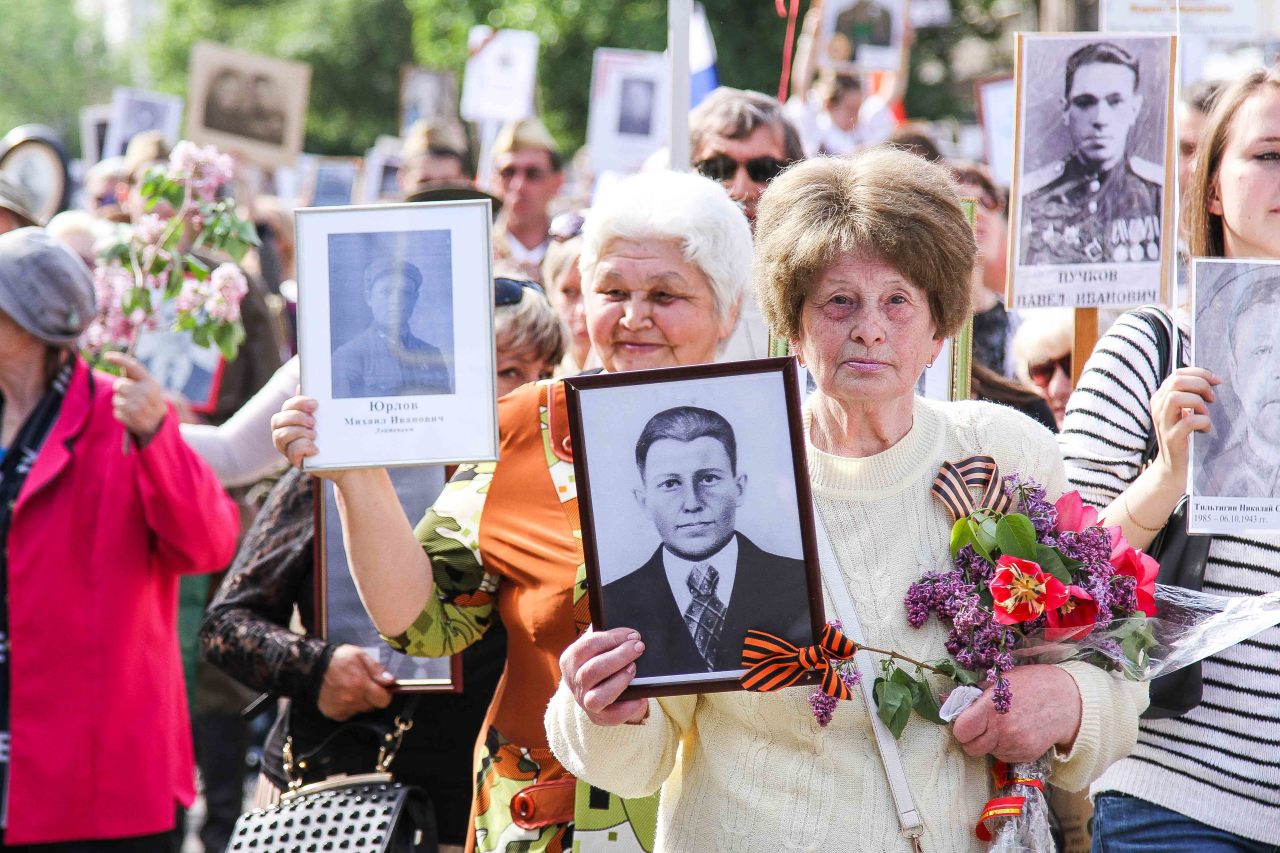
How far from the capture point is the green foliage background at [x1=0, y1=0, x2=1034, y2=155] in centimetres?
2266

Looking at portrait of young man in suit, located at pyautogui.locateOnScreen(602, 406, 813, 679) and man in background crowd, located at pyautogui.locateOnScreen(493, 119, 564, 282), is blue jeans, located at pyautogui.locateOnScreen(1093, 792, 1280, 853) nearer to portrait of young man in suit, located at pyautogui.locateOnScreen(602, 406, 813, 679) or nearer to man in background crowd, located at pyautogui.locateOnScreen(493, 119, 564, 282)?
portrait of young man in suit, located at pyautogui.locateOnScreen(602, 406, 813, 679)

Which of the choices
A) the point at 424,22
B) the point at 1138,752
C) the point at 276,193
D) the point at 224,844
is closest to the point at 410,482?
the point at 1138,752

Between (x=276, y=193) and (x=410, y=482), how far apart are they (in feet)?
42.4

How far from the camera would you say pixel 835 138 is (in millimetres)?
9102

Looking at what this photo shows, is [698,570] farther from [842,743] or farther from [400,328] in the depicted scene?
[400,328]

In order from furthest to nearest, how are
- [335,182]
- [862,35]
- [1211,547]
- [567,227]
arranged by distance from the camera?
[335,182] < [862,35] < [567,227] < [1211,547]

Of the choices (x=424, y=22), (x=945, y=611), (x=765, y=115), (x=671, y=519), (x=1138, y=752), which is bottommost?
(x=1138, y=752)

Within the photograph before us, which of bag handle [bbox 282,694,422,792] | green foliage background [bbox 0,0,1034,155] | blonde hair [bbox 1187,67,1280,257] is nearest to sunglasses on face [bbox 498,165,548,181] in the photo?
green foliage background [bbox 0,0,1034,155]

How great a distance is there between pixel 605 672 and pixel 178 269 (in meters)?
2.55

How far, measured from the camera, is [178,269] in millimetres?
4375

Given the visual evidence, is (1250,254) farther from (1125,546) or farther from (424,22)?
(424,22)

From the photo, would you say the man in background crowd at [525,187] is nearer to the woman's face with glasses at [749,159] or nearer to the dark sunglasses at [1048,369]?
the woman's face with glasses at [749,159]

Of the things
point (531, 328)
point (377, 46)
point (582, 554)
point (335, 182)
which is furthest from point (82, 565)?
point (377, 46)

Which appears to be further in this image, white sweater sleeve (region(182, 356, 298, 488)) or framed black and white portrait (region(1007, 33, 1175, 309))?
white sweater sleeve (region(182, 356, 298, 488))
